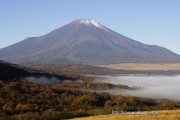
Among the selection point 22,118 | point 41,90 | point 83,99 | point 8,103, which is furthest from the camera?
point 41,90

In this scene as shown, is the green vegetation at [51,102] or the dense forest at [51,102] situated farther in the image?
the green vegetation at [51,102]

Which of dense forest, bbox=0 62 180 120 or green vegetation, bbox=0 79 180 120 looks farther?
green vegetation, bbox=0 79 180 120

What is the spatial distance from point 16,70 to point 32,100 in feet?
242

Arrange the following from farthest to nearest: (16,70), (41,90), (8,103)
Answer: (16,70)
(41,90)
(8,103)

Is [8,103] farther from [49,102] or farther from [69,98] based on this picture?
[69,98]

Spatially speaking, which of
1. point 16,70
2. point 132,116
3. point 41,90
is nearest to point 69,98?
point 41,90

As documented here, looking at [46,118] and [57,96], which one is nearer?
[46,118]

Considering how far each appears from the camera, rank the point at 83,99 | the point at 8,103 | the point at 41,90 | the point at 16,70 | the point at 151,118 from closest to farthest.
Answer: the point at 151,118, the point at 8,103, the point at 83,99, the point at 41,90, the point at 16,70

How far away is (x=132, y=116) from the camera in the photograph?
2076 inches

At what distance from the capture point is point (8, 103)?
9400cm

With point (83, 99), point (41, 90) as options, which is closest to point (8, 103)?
point (83, 99)

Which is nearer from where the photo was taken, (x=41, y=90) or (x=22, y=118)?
(x=22, y=118)

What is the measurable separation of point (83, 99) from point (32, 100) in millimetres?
18889

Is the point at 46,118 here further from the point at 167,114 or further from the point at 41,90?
the point at 41,90
